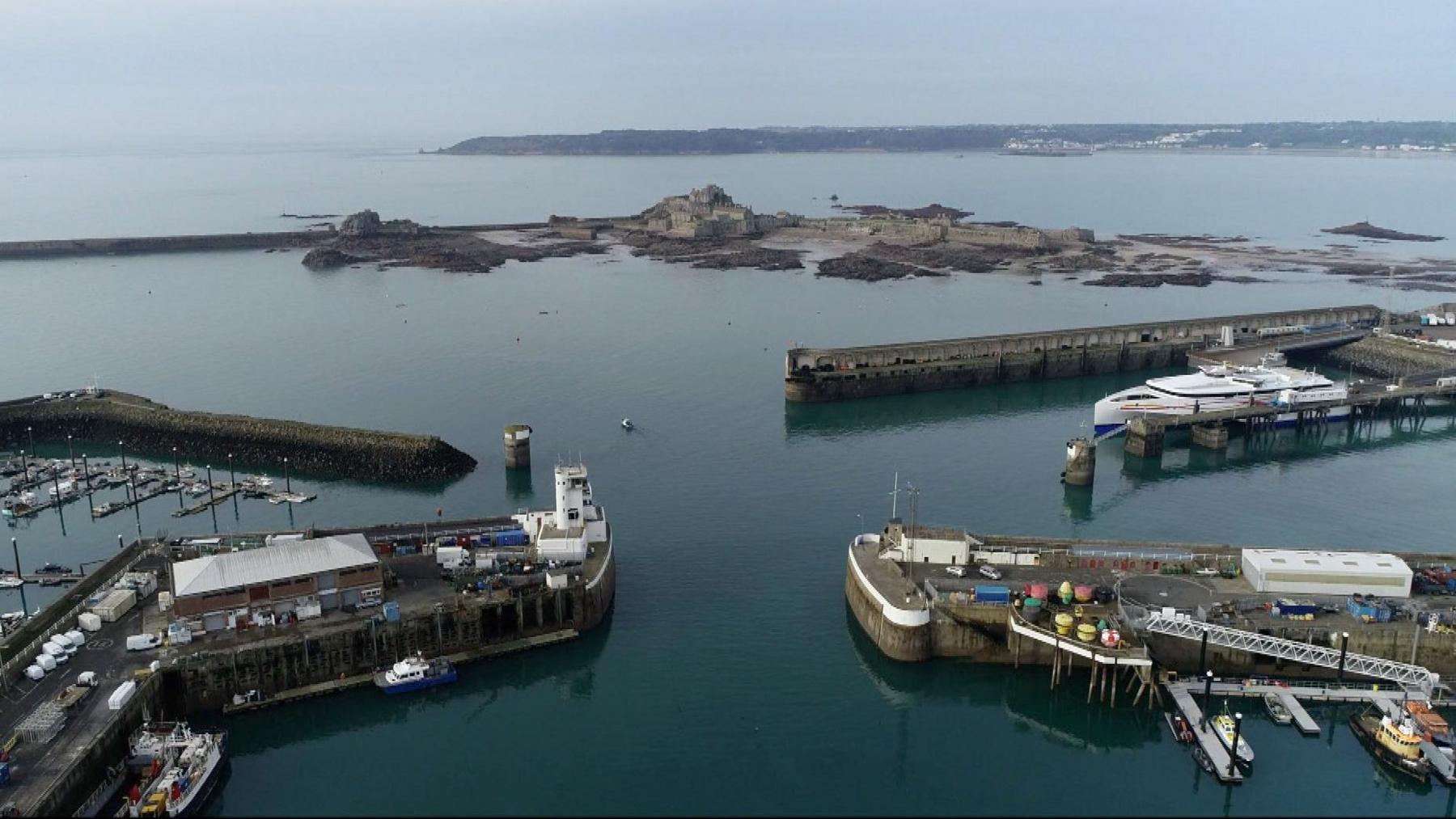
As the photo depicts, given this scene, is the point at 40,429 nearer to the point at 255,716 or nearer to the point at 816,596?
the point at 255,716

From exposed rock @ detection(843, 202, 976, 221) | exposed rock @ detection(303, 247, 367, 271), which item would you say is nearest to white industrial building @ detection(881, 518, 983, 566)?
exposed rock @ detection(303, 247, 367, 271)

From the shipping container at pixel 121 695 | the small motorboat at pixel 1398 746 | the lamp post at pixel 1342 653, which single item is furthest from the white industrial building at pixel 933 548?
the shipping container at pixel 121 695

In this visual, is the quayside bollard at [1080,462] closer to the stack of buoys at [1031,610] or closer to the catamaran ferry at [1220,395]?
the catamaran ferry at [1220,395]

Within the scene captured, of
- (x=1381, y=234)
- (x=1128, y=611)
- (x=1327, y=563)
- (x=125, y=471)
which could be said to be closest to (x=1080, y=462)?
(x=1327, y=563)

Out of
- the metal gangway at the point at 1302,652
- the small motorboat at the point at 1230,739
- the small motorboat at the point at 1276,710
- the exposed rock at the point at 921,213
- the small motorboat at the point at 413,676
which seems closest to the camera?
the small motorboat at the point at 1230,739

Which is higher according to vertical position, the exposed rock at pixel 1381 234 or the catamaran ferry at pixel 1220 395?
the exposed rock at pixel 1381 234

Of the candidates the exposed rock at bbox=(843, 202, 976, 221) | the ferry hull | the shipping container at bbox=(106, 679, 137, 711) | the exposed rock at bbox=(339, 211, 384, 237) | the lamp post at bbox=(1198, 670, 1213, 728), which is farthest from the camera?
the exposed rock at bbox=(843, 202, 976, 221)

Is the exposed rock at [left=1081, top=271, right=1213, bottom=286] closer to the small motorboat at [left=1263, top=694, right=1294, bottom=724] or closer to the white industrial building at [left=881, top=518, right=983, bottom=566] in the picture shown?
the white industrial building at [left=881, top=518, right=983, bottom=566]

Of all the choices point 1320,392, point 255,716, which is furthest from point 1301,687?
point 1320,392
